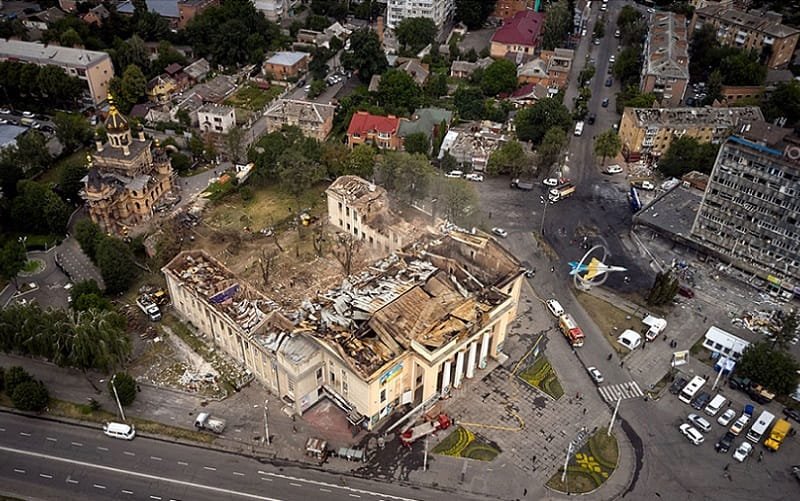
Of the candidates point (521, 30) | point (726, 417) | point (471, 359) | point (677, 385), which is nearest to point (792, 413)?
point (726, 417)

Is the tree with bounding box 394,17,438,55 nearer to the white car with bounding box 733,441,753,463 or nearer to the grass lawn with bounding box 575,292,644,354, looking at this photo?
the grass lawn with bounding box 575,292,644,354

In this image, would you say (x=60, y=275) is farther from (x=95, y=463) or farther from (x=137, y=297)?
(x=95, y=463)

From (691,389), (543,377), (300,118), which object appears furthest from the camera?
(300,118)

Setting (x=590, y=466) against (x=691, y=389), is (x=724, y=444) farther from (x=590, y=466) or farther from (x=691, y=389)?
(x=590, y=466)

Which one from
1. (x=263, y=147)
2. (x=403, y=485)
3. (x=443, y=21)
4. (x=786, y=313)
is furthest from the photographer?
(x=443, y=21)

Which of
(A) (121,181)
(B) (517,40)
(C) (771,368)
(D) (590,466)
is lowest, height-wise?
(D) (590,466)

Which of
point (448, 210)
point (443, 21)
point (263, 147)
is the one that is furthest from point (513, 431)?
point (443, 21)

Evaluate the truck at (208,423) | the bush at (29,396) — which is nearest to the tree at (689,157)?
the truck at (208,423)
